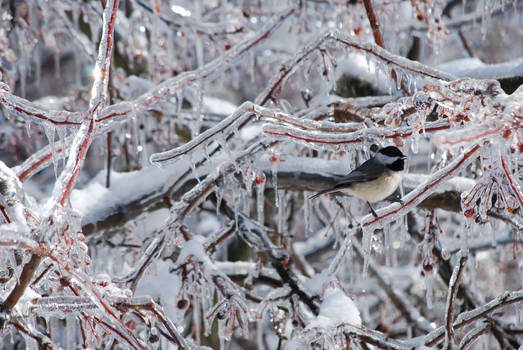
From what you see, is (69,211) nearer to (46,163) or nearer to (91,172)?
(46,163)

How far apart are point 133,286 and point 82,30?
3.19 metres

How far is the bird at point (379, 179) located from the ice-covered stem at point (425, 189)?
675mm

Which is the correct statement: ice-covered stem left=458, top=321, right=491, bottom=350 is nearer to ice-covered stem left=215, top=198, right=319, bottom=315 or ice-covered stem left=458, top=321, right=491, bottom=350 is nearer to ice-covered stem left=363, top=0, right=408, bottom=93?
ice-covered stem left=215, top=198, right=319, bottom=315

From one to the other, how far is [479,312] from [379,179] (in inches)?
28.6

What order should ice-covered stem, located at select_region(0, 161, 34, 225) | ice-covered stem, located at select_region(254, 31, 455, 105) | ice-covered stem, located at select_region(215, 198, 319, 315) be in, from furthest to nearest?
ice-covered stem, located at select_region(215, 198, 319, 315) → ice-covered stem, located at select_region(254, 31, 455, 105) → ice-covered stem, located at select_region(0, 161, 34, 225)

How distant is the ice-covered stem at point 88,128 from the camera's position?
1344 millimetres

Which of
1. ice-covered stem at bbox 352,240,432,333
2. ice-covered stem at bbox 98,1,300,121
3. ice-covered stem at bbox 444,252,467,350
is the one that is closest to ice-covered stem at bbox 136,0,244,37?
ice-covered stem at bbox 98,1,300,121

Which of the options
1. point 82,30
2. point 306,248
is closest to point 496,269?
point 306,248

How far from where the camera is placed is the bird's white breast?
2.46 m

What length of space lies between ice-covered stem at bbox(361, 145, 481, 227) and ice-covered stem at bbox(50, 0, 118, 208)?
2.93 feet

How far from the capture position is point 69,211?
4.63 feet

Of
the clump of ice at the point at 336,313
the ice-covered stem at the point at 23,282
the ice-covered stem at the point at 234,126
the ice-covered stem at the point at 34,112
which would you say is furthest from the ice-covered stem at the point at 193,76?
the clump of ice at the point at 336,313

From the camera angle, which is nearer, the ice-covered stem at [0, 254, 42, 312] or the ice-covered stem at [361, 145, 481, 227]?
the ice-covered stem at [0, 254, 42, 312]

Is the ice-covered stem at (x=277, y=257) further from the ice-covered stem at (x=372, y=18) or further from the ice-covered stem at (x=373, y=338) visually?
the ice-covered stem at (x=372, y=18)
